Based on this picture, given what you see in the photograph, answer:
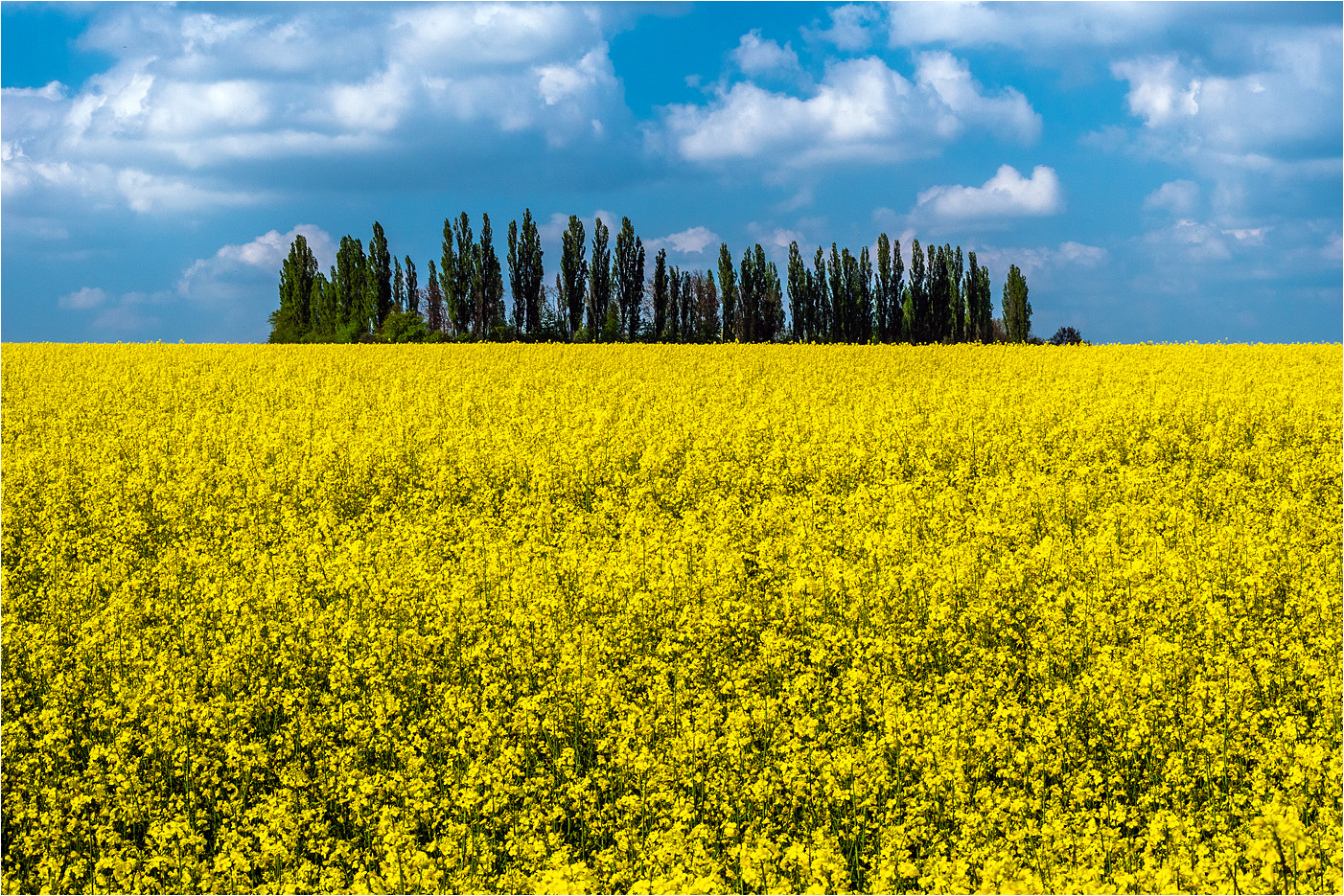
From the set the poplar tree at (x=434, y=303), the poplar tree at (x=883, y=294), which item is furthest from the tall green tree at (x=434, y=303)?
the poplar tree at (x=883, y=294)

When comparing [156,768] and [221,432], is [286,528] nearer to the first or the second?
[156,768]

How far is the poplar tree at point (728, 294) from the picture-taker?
61.5 metres

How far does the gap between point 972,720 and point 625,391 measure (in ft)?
42.6

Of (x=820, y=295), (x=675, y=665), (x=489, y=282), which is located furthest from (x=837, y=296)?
(x=675, y=665)

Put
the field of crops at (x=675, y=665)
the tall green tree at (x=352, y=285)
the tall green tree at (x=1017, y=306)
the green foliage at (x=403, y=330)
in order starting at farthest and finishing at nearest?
the tall green tree at (x=1017, y=306) < the tall green tree at (x=352, y=285) < the green foliage at (x=403, y=330) < the field of crops at (x=675, y=665)

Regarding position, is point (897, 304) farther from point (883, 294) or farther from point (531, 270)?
point (531, 270)

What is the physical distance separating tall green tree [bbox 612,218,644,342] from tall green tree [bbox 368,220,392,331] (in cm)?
1278

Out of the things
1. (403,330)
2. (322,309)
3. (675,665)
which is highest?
(322,309)

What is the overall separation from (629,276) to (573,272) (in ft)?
11.0

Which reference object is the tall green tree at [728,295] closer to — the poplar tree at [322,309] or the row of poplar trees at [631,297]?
the row of poplar trees at [631,297]

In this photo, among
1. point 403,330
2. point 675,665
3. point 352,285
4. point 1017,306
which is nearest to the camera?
point 675,665

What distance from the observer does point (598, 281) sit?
57969 mm

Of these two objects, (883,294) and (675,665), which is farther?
(883,294)

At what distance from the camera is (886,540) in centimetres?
823
